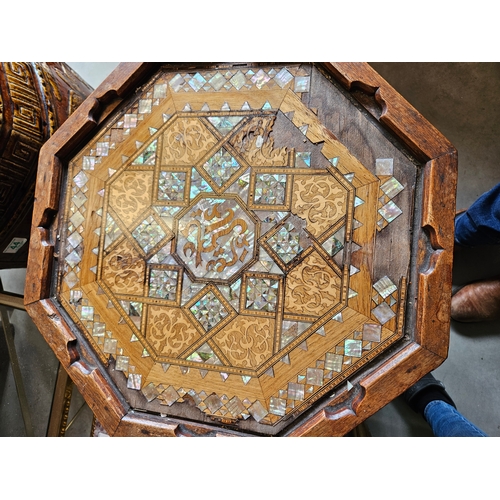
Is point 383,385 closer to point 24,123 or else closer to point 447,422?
point 447,422

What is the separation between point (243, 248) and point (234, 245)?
29 millimetres

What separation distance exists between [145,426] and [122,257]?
513 millimetres

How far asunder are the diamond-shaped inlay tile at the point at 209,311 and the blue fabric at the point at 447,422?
2.97 ft

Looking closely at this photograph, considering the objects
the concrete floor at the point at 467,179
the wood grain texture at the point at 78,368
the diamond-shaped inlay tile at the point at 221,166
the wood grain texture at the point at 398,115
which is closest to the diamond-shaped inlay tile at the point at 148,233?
the diamond-shaped inlay tile at the point at 221,166

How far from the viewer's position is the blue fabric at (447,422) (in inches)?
48.2

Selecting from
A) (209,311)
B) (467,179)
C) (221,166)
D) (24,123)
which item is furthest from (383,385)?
(24,123)

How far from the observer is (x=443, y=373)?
1.65 metres

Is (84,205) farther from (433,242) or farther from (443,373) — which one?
(443,373)

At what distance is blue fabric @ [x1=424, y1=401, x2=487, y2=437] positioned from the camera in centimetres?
122

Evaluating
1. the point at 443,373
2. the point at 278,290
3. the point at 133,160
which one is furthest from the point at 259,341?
the point at 443,373

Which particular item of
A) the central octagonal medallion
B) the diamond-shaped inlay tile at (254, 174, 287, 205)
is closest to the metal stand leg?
the central octagonal medallion

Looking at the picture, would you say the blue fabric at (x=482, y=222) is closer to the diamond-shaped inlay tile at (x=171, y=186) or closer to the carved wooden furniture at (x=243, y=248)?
the carved wooden furniture at (x=243, y=248)

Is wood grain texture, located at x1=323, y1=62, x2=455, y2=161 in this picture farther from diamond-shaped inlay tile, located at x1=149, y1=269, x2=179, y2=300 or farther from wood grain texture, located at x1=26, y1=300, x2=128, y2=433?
wood grain texture, located at x1=26, y1=300, x2=128, y2=433

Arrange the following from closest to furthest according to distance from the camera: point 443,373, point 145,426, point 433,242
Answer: point 433,242
point 145,426
point 443,373
